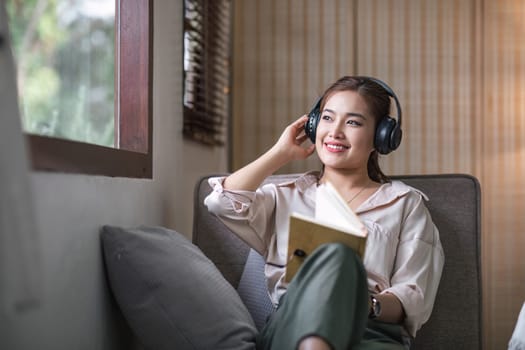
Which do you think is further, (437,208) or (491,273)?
(491,273)

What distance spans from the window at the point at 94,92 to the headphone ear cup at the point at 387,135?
689 mm

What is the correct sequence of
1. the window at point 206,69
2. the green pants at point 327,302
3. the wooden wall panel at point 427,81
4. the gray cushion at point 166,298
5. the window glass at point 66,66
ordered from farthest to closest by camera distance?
1. the wooden wall panel at point 427,81
2. the window at point 206,69
3. the gray cushion at point 166,298
4. the window glass at point 66,66
5. the green pants at point 327,302

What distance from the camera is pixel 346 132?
2.12m

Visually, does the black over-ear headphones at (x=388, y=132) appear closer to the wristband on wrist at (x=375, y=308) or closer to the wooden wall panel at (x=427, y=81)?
the wristband on wrist at (x=375, y=308)

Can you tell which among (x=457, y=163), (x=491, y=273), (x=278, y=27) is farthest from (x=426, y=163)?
(x=278, y=27)

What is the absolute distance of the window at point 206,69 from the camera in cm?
314

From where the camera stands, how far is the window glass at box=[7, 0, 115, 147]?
5.44 ft

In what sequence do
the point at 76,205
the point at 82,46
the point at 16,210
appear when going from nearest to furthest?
the point at 16,210 → the point at 76,205 → the point at 82,46

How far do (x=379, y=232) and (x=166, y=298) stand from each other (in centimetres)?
60

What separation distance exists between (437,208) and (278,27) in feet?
5.66

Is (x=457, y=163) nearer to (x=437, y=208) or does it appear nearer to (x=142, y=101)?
(x=437, y=208)

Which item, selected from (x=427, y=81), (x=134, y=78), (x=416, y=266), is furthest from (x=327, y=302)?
(x=427, y=81)

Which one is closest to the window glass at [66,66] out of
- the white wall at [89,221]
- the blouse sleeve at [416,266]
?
the white wall at [89,221]

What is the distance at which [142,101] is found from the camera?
234 cm
